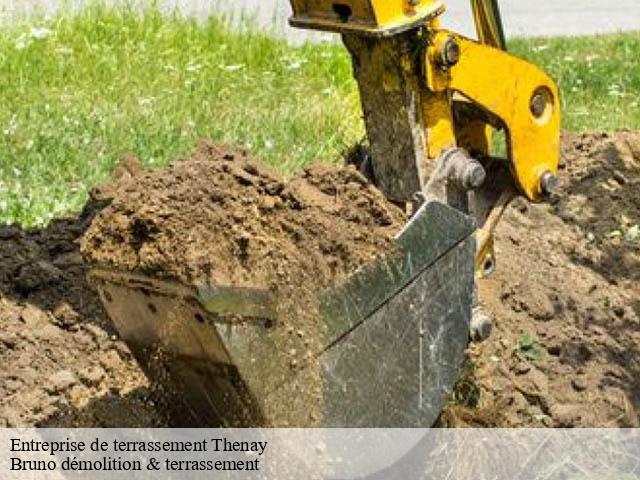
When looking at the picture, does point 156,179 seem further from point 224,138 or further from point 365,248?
point 224,138

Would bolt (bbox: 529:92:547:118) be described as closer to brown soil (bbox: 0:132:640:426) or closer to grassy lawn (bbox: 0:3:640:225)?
brown soil (bbox: 0:132:640:426)

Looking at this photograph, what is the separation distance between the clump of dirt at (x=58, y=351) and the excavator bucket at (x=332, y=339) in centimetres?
37

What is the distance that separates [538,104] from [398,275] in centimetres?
91

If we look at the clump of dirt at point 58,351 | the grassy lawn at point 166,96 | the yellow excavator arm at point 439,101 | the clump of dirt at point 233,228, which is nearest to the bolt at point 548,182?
the yellow excavator arm at point 439,101

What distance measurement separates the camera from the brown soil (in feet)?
14.6

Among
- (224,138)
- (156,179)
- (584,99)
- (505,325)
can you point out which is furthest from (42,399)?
(584,99)

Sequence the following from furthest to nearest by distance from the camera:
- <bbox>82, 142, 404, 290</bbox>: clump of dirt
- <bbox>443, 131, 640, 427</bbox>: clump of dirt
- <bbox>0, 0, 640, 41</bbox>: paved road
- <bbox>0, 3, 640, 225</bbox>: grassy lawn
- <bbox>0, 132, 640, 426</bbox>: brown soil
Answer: <bbox>0, 0, 640, 41</bbox>: paved road < <bbox>0, 3, 640, 225</bbox>: grassy lawn < <bbox>443, 131, 640, 427</bbox>: clump of dirt < <bbox>0, 132, 640, 426</bbox>: brown soil < <bbox>82, 142, 404, 290</bbox>: clump of dirt

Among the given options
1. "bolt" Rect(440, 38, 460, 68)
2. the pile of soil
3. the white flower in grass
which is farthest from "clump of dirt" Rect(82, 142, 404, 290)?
the white flower in grass

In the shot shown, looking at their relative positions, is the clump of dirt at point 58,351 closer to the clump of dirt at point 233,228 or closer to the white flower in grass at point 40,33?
the clump of dirt at point 233,228

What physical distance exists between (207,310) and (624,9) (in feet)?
23.5

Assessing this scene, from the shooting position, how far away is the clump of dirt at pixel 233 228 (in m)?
4.32

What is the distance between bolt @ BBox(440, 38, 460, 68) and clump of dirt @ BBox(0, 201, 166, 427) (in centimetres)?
119

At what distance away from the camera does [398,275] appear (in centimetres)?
471

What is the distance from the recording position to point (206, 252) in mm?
4277
